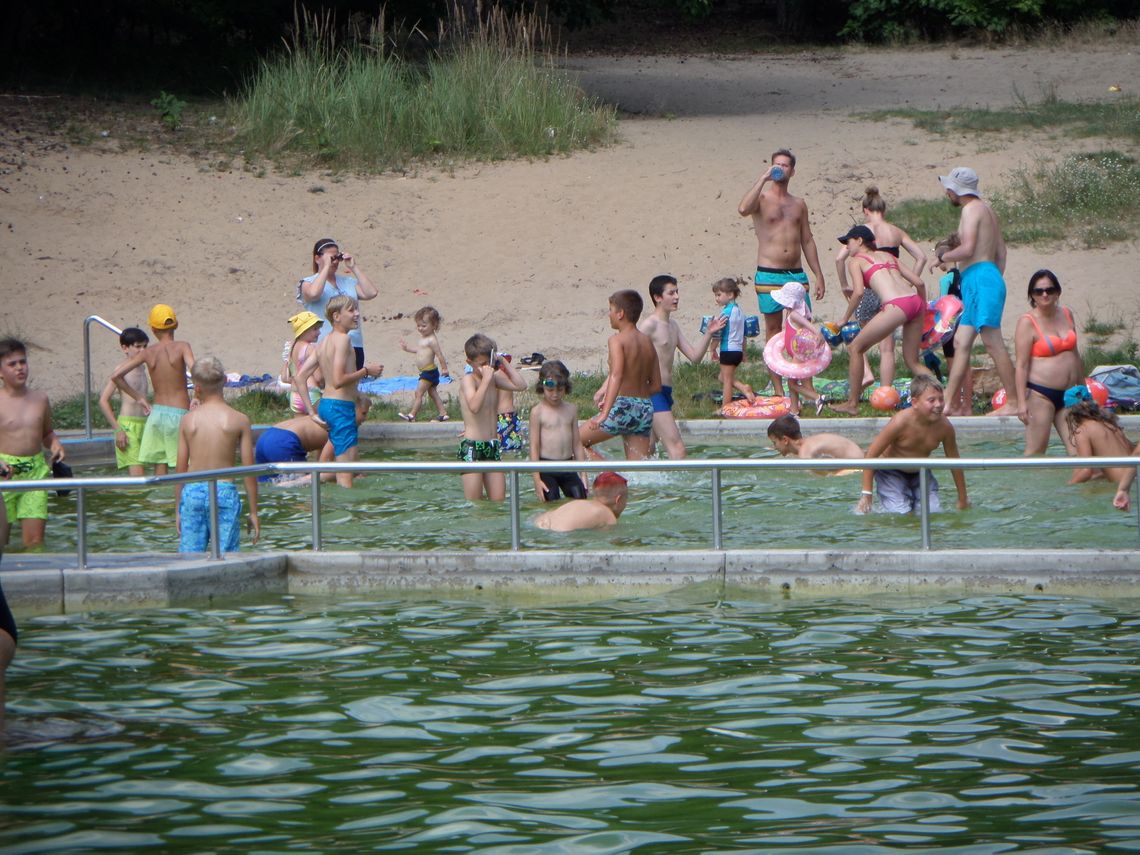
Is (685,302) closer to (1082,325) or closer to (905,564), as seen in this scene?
(1082,325)

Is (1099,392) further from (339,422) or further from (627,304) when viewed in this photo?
(339,422)

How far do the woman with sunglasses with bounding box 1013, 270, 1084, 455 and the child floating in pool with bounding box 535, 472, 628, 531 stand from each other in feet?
13.2

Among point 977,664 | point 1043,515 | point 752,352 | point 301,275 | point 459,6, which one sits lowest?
point 977,664

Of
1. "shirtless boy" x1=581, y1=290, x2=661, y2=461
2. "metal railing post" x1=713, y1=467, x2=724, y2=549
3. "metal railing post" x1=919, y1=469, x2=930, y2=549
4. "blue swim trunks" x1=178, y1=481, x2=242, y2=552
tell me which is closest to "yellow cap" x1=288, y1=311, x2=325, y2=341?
"shirtless boy" x1=581, y1=290, x2=661, y2=461

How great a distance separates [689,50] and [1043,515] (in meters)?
30.2

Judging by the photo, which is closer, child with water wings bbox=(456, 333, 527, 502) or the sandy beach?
child with water wings bbox=(456, 333, 527, 502)

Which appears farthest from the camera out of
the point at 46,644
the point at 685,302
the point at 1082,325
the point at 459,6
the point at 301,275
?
the point at 459,6

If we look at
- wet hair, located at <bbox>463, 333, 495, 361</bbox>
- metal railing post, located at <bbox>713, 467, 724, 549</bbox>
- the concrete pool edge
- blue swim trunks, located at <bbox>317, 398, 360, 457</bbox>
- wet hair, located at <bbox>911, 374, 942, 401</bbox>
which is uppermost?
wet hair, located at <bbox>463, 333, 495, 361</bbox>

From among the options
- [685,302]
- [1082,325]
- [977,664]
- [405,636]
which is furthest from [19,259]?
[977,664]

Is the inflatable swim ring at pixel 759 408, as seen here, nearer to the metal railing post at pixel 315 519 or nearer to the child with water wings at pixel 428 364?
the child with water wings at pixel 428 364

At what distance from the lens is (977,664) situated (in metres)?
6.99

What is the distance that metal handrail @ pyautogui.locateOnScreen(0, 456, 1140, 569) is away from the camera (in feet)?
26.0

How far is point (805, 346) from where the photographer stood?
14.7 metres

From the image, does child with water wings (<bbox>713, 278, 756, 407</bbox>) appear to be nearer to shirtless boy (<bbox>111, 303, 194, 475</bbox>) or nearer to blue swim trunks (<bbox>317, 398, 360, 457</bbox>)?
blue swim trunks (<bbox>317, 398, 360, 457</bbox>)
